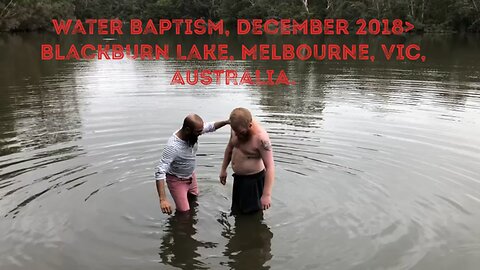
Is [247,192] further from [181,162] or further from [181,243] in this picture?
[181,243]

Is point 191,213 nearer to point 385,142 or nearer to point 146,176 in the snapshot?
point 146,176

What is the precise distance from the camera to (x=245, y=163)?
6.41 meters

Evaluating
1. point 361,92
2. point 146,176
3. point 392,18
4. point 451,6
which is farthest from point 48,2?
point 146,176

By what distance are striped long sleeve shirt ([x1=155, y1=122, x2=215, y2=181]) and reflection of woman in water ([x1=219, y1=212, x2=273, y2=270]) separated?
0.99 metres

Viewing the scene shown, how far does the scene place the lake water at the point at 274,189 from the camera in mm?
6070

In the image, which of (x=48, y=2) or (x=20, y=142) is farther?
(x=48, y=2)

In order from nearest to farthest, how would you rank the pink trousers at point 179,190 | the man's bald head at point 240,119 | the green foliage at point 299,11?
the man's bald head at point 240,119, the pink trousers at point 179,190, the green foliage at point 299,11

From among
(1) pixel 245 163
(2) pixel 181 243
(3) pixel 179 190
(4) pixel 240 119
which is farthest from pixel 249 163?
(2) pixel 181 243

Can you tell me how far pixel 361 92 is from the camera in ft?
58.4

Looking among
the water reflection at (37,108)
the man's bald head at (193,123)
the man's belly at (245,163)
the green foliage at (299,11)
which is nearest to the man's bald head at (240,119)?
the man's bald head at (193,123)

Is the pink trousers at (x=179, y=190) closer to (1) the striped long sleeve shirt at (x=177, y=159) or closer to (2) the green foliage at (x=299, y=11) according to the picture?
(1) the striped long sleeve shirt at (x=177, y=159)

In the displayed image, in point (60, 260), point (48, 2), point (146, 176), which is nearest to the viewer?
point (60, 260)

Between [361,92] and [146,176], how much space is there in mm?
11347

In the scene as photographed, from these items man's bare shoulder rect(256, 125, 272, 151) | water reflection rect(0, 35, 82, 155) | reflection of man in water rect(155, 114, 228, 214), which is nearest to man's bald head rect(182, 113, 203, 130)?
reflection of man in water rect(155, 114, 228, 214)
